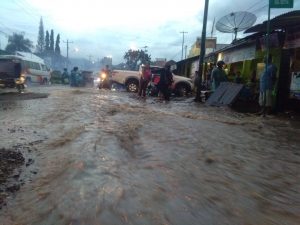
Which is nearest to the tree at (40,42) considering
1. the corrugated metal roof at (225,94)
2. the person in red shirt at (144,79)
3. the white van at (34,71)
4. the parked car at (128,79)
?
the white van at (34,71)

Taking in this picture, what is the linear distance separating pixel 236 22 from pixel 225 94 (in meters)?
6.10

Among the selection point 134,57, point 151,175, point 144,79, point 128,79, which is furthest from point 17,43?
point 151,175

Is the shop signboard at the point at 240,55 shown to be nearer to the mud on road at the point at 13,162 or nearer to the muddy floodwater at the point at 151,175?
the muddy floodwater at the point at 151,175

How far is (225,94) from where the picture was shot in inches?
520

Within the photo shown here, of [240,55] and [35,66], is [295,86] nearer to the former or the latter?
[240,55]

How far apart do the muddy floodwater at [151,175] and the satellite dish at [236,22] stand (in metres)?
10.9

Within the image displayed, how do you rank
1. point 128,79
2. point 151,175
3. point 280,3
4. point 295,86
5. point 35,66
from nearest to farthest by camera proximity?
point 151,175 < point 280,3 < point 295,86 < point 128,79 < point 35,66

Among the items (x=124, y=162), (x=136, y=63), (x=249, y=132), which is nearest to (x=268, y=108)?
(x=249, y=132)

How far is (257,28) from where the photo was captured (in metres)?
11.9

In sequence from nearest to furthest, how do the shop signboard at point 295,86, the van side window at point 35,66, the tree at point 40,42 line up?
the shop signboard at point 295,86 < the van side window at point 35,66 < the tree at point 40,42

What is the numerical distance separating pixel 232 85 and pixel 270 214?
10059 mm

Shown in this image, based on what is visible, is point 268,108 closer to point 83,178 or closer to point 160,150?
point 160,150

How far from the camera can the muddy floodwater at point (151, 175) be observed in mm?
3125

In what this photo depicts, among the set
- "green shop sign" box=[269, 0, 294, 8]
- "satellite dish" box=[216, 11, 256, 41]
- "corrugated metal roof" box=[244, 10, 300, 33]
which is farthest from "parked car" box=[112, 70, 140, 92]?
"green shop sign" box=[269, 0, 294, 8]
